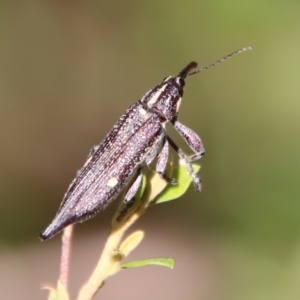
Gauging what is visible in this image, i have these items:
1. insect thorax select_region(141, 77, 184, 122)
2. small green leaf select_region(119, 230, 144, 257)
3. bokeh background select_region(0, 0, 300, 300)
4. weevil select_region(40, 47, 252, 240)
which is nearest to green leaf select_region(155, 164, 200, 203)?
small green leaf select_region(119, 230, 144, 257)

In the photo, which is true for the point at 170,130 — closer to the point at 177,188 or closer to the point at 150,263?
the point at 177,188

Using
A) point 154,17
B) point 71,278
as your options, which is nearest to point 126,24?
point 154,17

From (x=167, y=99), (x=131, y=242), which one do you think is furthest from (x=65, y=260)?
(x=167, y=99)

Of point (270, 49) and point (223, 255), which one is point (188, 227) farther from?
point (270, 49)

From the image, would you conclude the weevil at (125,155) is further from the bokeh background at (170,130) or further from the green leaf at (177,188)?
the bokeh background at (170,130)

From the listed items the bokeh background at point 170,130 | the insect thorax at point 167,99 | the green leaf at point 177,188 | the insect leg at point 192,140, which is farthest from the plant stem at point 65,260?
the bokeh background at point 170,130

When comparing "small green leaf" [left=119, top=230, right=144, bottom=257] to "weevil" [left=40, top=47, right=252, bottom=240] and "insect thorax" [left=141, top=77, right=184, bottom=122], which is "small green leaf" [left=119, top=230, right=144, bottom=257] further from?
"insect thorax" [left=141, top=77, right=184, bottom=122]

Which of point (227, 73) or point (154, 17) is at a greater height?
point (154, 17)
